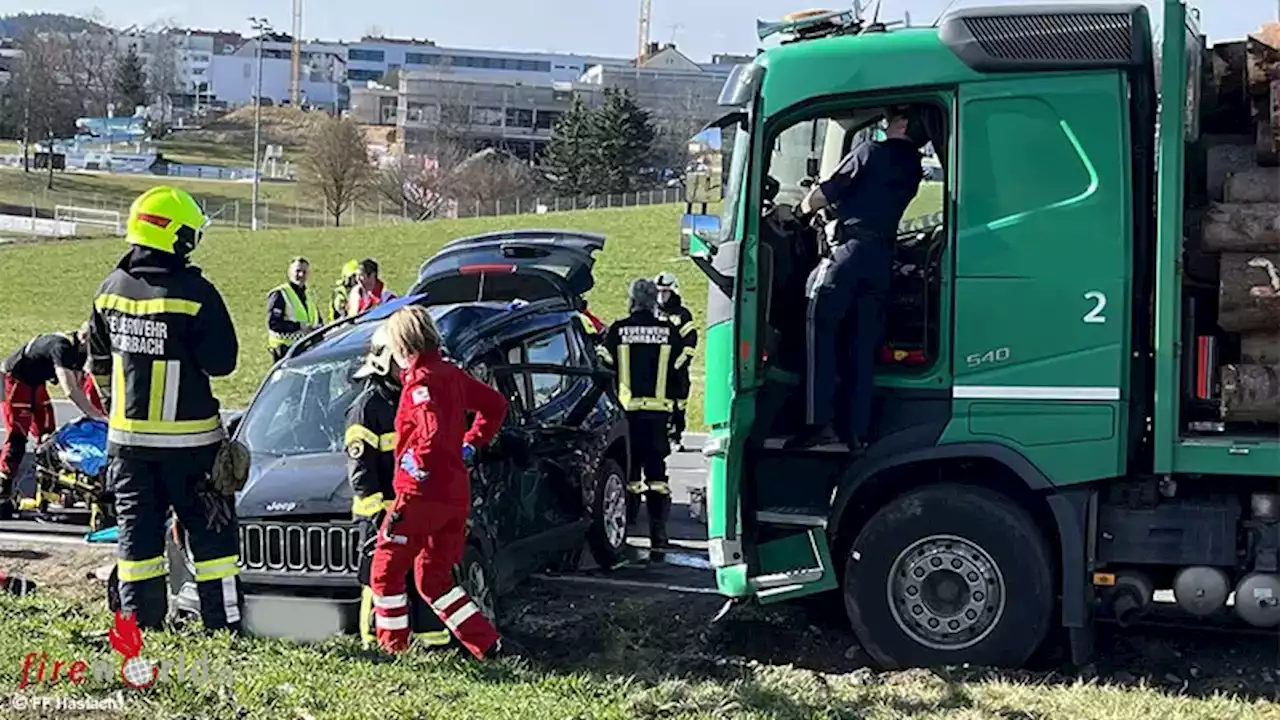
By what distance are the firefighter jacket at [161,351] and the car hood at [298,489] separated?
61 cm

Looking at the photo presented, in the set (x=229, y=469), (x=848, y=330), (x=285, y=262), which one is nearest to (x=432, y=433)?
(x=229, y=469)

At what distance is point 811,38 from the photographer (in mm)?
6875

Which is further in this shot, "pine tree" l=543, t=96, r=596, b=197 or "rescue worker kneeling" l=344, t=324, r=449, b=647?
"pine tree" l=543, t=96, r=596, b=197

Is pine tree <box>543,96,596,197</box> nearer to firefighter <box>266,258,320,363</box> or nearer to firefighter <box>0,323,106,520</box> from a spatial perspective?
firefighter <box>266,258,320,363</box>

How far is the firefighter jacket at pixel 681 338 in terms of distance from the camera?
9766 mm

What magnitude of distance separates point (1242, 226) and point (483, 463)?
3.73m

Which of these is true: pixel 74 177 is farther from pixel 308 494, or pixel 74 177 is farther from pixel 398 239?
pixel 308 494

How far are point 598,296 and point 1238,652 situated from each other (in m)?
28.5

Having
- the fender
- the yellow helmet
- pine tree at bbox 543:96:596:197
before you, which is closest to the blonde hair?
the yellow helmet

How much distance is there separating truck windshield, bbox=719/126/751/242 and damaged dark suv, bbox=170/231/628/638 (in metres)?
1.72

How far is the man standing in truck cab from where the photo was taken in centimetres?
652

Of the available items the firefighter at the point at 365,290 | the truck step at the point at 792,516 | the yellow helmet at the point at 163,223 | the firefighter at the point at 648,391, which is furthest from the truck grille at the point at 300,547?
the firefighter at the point at 365,290

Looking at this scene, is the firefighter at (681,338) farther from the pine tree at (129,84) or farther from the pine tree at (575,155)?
the pine tree at (129,84)

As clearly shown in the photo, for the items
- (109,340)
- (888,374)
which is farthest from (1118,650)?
(109,340)
